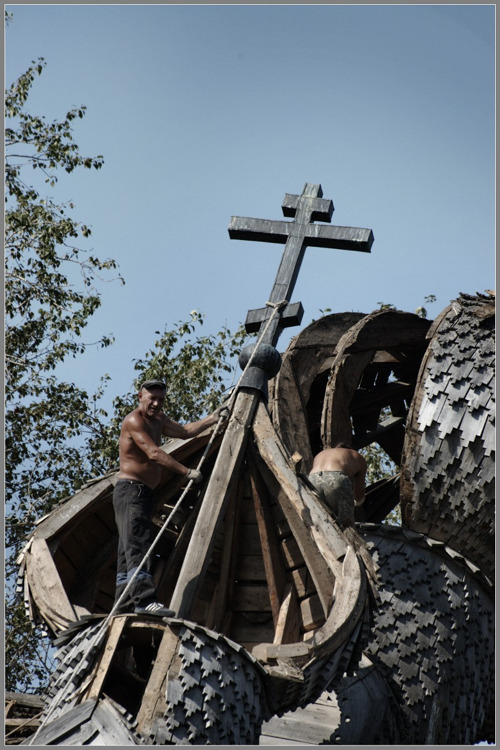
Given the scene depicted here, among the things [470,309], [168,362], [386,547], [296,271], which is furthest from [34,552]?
[168,362]

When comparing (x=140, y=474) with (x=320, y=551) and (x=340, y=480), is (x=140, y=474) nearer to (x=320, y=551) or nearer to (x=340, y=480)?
(x=320, y=551)

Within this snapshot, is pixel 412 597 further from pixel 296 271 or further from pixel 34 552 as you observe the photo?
pixel 34 552

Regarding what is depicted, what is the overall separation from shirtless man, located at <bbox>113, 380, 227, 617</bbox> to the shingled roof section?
140 inches

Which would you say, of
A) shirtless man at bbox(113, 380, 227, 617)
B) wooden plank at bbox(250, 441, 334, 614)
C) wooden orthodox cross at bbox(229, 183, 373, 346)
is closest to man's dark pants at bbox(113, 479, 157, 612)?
shirtless man at bbox(113, 380, 227, 617)

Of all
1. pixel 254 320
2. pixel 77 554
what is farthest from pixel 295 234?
pixel 77 554

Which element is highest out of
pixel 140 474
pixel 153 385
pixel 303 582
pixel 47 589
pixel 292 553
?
pixel 153 385

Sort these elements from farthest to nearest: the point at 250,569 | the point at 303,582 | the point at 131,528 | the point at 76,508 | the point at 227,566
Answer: the point at 250,569 → the point at 227,566 → the point at 303,582 → the point at 76,508 → the point at 131,528

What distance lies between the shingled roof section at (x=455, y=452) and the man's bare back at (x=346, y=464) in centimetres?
71

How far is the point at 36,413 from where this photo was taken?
16422 millimetres

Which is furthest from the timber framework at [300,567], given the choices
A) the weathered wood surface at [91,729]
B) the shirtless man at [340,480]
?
the shirtless man at [340,480]

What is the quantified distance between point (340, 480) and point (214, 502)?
1856 mm

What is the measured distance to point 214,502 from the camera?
28.0ft

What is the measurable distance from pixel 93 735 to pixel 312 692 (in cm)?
166

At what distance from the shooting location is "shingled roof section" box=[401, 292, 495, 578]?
1136 cm
